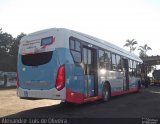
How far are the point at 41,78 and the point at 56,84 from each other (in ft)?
2.90

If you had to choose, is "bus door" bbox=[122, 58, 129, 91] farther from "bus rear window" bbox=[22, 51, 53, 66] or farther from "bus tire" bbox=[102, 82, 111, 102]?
"bus rear window" bbox=[22, 51, 53, 66]

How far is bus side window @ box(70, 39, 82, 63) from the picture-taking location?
12.9 meters

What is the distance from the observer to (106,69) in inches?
665

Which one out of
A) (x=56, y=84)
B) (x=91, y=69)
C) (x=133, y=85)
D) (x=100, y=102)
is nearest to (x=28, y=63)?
(x=56, y=84)

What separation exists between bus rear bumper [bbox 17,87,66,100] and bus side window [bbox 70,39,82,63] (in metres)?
1.70

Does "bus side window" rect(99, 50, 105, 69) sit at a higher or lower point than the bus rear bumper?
higher

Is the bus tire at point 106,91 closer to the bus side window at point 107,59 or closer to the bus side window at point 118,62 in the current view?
the bus side window at point 107,59

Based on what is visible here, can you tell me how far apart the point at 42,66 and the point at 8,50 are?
247 feet

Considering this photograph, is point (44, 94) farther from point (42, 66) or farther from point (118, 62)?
point (118, 62)

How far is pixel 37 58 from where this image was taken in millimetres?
13023

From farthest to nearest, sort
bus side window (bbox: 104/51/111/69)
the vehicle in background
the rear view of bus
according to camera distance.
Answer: the vehicle in background < bus side window (bbox: 104/51/111/69) < the rear view of bus

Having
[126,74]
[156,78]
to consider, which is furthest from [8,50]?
[126,74]

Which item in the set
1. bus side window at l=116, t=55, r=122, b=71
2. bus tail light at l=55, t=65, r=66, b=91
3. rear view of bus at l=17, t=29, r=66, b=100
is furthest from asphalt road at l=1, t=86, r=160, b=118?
bus side window at l=116, t=55, r=122, b=71

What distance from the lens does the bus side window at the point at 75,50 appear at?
12.9 metres
